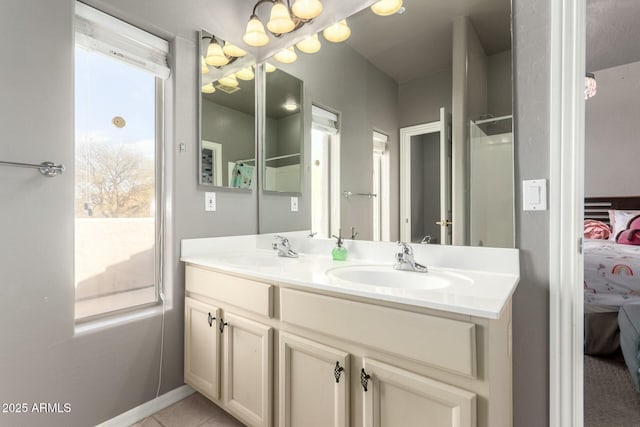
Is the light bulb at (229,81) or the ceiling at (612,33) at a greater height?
the ceiling at (612,33)

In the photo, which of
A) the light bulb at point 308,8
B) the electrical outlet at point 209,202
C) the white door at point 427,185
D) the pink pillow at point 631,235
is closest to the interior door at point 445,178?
the white door at point 427,185

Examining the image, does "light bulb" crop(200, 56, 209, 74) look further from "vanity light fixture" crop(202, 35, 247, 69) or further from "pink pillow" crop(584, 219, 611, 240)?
"pink pillow" crop(584, 219, 611, 240)

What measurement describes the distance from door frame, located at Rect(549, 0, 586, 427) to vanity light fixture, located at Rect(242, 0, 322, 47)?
3.70 ft

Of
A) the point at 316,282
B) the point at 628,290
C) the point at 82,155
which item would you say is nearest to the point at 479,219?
the point at 316,282

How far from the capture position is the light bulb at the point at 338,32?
164cm

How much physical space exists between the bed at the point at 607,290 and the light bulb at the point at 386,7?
7.94 ft

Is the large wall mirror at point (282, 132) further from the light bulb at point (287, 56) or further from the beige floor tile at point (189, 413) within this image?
the beige floor tile at point (189, 413)

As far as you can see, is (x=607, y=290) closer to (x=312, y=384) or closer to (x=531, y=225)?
(x=531, y=225)

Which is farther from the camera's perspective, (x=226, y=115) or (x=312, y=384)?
(x=226, y=115)

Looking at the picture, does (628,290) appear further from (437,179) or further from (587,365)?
(437,179)

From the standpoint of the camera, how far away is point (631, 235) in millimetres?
2957

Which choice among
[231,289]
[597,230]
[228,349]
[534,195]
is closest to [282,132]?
[231,289]

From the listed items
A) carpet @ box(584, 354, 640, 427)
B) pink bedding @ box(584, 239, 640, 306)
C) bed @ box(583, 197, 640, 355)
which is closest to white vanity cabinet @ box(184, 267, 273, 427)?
carpet @ box(584, 354, 640, 427)

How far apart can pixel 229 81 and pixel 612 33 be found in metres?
3.46
